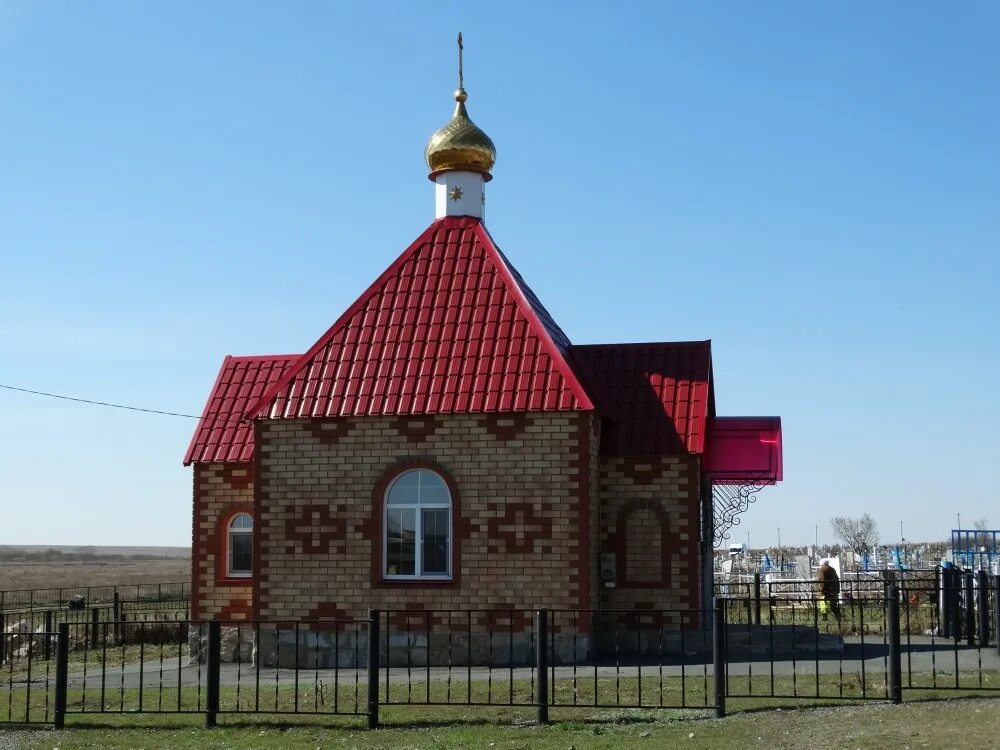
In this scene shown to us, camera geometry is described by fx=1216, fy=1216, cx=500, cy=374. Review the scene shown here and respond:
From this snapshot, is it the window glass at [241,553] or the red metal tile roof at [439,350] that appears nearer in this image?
the red metal tile roof at [439,350]

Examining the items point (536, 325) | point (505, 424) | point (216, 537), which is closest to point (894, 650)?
Answer: point (505, 424)

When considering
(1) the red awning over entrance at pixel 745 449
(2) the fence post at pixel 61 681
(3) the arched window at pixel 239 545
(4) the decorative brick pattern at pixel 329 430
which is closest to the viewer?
(2) the fence post at pixel 61 681

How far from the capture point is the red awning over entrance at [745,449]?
1820 cm

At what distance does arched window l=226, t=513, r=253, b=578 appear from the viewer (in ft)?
60.4

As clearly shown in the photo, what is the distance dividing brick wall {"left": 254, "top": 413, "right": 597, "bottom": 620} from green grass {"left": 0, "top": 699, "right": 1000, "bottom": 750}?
4.65m

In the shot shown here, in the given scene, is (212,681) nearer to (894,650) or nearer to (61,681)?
(61,681)

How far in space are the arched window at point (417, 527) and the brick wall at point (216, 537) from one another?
3146mm

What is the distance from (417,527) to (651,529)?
10.7 feet

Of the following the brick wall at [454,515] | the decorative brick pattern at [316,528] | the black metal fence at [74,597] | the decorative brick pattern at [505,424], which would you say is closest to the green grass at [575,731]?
the brick wall at [454,515]

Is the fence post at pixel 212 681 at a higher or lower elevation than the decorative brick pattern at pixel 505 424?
lower

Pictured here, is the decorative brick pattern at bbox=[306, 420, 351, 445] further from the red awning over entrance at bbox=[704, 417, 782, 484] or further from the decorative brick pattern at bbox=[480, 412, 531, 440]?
the red awning over entrance at bbox=[704, 417, 782, 484]

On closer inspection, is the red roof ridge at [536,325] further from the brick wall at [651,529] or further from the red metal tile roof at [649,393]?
the brick wall at [651,529]

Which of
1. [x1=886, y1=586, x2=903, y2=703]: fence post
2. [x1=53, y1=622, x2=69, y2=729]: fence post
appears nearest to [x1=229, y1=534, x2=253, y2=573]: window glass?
[x1=53, y1=622, x2=69, y2=729]: fence post

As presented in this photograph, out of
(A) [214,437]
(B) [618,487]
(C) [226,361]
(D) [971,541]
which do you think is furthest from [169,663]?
(D) [971,541]
